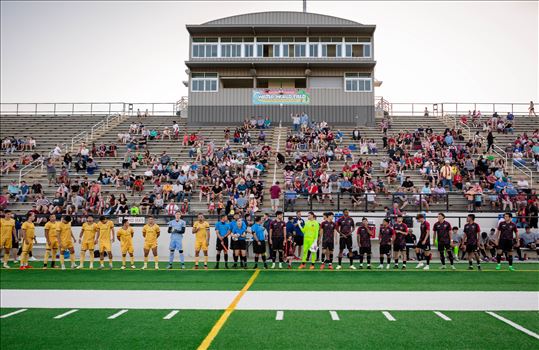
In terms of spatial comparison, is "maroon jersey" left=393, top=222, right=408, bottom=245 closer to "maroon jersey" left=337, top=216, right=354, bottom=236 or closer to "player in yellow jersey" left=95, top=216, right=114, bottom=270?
"maroon jersey" left=337, top=216, right=354, bottom=236

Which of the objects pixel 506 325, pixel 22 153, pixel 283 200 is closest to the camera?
pixel 506 325

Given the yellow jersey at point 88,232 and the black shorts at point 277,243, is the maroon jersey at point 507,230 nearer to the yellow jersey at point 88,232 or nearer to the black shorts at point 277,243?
the black shorts at point 277,243

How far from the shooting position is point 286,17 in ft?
125

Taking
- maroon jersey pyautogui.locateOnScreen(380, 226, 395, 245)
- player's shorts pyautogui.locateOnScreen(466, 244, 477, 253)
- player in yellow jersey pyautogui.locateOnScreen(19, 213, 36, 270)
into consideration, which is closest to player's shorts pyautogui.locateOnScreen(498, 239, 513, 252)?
player's shorts pyautogui.locateOnScreen(466, 244, 477, 253)

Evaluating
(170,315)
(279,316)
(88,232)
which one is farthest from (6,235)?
(279,316)

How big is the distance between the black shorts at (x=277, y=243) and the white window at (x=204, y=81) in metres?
23.8

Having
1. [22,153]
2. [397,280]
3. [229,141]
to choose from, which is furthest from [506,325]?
[22,153]

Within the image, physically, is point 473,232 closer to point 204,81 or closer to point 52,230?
point 52,230

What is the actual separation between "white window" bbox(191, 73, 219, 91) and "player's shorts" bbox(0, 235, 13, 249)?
23.2 meters

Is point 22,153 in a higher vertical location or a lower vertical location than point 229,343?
higher

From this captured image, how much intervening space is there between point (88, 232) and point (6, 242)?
9.73 ft

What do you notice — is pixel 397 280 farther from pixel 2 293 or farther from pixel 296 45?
pixel 296 45

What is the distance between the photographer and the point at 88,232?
56.9 feet

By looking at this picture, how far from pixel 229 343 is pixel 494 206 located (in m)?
17.9
